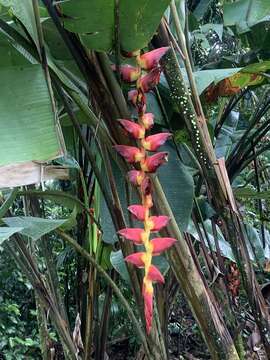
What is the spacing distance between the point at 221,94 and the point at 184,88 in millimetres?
299

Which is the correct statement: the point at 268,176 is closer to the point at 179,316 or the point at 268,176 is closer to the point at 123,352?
the point at 179,316

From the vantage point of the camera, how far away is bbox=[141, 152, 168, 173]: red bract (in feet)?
1.37

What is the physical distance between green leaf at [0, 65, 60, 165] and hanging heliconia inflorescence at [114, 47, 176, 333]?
0.07 meters

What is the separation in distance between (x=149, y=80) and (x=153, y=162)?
83mm

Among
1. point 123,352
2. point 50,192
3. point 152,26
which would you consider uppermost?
point 152,26

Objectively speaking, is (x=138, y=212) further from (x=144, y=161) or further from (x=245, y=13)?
(x=245, y=13)

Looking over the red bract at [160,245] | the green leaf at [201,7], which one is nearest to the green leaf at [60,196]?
the red bract at [160,245]

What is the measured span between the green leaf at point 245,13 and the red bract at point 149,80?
1.49 ft

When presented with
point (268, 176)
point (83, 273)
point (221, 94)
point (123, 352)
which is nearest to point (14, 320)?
point (123, 352)

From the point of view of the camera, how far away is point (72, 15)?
1.46ft

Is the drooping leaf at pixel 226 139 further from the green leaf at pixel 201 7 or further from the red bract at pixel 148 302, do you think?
the red bract at pixel 148 302

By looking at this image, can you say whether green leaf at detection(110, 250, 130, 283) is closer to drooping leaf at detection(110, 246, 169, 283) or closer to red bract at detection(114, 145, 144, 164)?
drooping leaf at detection(110, 246, 169, 283)

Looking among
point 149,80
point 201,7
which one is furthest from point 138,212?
point 201,7

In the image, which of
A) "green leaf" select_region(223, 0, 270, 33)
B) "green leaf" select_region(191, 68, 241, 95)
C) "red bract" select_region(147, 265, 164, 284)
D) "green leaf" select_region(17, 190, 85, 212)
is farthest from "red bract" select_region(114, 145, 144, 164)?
"green leaf" select_region(223, 0, 270, 33)
